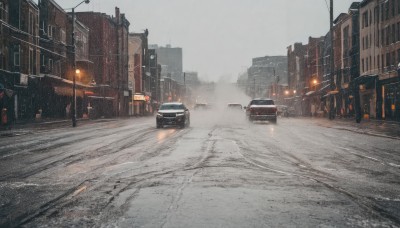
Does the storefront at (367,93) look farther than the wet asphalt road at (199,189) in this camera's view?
Yes

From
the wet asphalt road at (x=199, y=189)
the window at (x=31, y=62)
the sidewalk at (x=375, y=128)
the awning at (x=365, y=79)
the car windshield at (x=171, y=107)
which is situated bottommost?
the wet asphalt road at (x=199, y=189)

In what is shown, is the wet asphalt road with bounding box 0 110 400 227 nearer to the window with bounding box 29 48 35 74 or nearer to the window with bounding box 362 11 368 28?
the window with bounding box 29 48 35 74

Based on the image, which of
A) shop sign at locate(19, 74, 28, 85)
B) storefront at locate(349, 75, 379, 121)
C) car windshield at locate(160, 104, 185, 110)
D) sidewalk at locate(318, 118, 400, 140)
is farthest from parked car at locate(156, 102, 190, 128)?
storefront at locate(349, 75, 379, 121)

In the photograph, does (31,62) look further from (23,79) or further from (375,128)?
(375,128)

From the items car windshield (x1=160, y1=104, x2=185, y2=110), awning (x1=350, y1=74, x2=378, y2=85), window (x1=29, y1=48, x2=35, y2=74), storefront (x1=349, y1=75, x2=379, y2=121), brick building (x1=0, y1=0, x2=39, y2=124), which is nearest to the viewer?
car windshield (x1=160, y1=104, x2=185, y2=110)

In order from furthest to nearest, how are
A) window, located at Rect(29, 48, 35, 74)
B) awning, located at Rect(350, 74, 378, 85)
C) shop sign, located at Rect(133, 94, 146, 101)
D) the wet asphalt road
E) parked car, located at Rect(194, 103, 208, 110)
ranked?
shop sign, located at Rect(133, 94, 146, 101), parked car, located at Rect(194, 103, 208, 110), awning, located at Rect(350, 74, 378, 85), window, located at Rect(29, 48, 35, 74), the wet asphalt road

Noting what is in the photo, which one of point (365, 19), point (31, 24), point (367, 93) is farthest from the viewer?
point (365, 19)

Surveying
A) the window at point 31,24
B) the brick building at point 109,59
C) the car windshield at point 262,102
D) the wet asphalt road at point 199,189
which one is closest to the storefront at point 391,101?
the car windshield at point 262,102

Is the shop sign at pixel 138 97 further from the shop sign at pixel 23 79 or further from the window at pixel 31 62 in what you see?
the shop sign at pixel 23 79

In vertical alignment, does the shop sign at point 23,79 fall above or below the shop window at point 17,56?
below

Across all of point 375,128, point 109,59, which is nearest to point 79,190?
point 375,128

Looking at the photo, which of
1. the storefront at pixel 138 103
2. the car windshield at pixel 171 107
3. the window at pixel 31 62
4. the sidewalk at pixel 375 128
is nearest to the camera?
the sidewalk at pixel 375 128

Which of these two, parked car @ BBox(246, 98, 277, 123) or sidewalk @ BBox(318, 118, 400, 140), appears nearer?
sidewalk @ BBox(318, 118, 400, 140)

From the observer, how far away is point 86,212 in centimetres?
593
